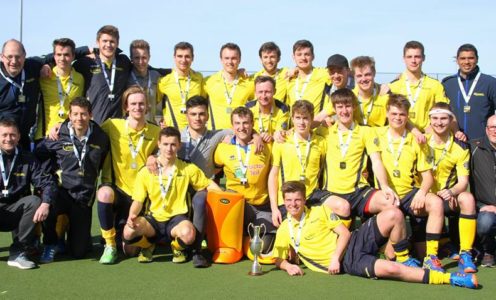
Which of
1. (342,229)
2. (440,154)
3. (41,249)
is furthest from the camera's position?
(41,249)

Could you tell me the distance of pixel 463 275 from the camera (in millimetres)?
4688

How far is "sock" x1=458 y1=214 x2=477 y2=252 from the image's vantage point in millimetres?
5340

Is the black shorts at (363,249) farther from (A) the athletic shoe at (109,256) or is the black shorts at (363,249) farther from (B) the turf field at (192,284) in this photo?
(A) the athletic shoe at (109,256)

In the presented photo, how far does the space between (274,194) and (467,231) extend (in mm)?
1799

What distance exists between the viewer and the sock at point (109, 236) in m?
5.54

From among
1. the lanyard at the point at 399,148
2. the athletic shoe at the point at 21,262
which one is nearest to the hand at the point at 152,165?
the athletic shoe at the point at 21,262

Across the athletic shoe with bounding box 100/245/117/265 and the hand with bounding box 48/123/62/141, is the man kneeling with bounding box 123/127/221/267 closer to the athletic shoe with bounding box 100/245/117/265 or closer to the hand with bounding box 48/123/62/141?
the athletic shoe with bounding box 100/245/117/265

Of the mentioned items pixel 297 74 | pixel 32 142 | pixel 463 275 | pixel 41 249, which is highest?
pixel 297 74

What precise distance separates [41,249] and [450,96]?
4894 millimetres

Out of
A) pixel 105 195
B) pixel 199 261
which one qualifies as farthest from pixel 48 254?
pixel 199 261

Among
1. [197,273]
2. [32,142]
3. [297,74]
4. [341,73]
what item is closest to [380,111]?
[341,73]

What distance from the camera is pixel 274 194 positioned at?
5.73 metres

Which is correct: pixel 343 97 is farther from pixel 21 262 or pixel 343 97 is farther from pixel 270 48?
pixel 21 262

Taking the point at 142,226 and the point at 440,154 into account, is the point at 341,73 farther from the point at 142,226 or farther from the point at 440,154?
the point at 142,226
